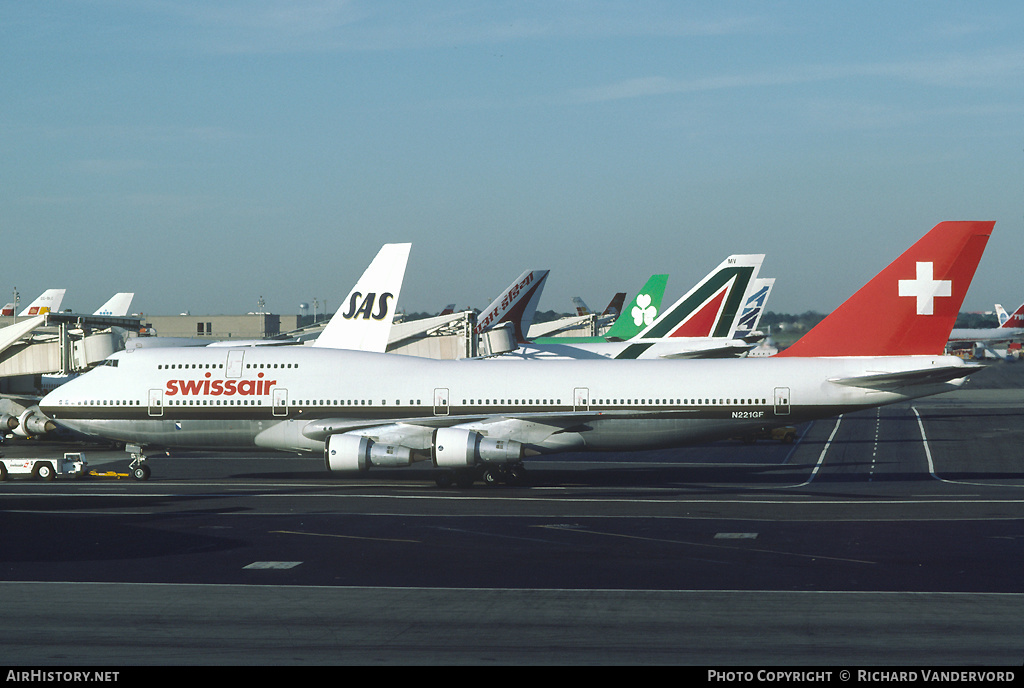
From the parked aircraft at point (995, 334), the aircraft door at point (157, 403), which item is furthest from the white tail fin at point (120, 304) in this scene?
the parked aircraft at point (995, 334)

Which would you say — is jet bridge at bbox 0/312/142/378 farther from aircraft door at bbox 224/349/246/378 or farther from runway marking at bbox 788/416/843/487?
runway marking at bbox 788/416/843/487

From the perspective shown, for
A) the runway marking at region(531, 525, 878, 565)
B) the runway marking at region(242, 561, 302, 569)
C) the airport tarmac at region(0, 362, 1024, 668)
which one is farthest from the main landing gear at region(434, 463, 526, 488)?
the runway marking at region(242, 561, 302, 569)

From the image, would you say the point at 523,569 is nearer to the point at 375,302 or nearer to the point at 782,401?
the point at 782,401

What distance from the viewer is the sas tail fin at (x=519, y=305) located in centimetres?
7619

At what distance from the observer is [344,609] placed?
768 inches

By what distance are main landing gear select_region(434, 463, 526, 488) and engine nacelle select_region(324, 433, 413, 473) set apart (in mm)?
2391

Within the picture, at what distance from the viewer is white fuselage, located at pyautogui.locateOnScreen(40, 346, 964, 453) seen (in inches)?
1506

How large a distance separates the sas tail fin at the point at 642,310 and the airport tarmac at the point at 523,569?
48493 mm

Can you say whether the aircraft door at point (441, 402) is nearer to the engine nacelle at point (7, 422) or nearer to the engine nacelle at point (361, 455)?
the engine nacelle at point (361, 455)

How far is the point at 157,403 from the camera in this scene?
4144 centimetres

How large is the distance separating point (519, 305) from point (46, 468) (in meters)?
42.3
